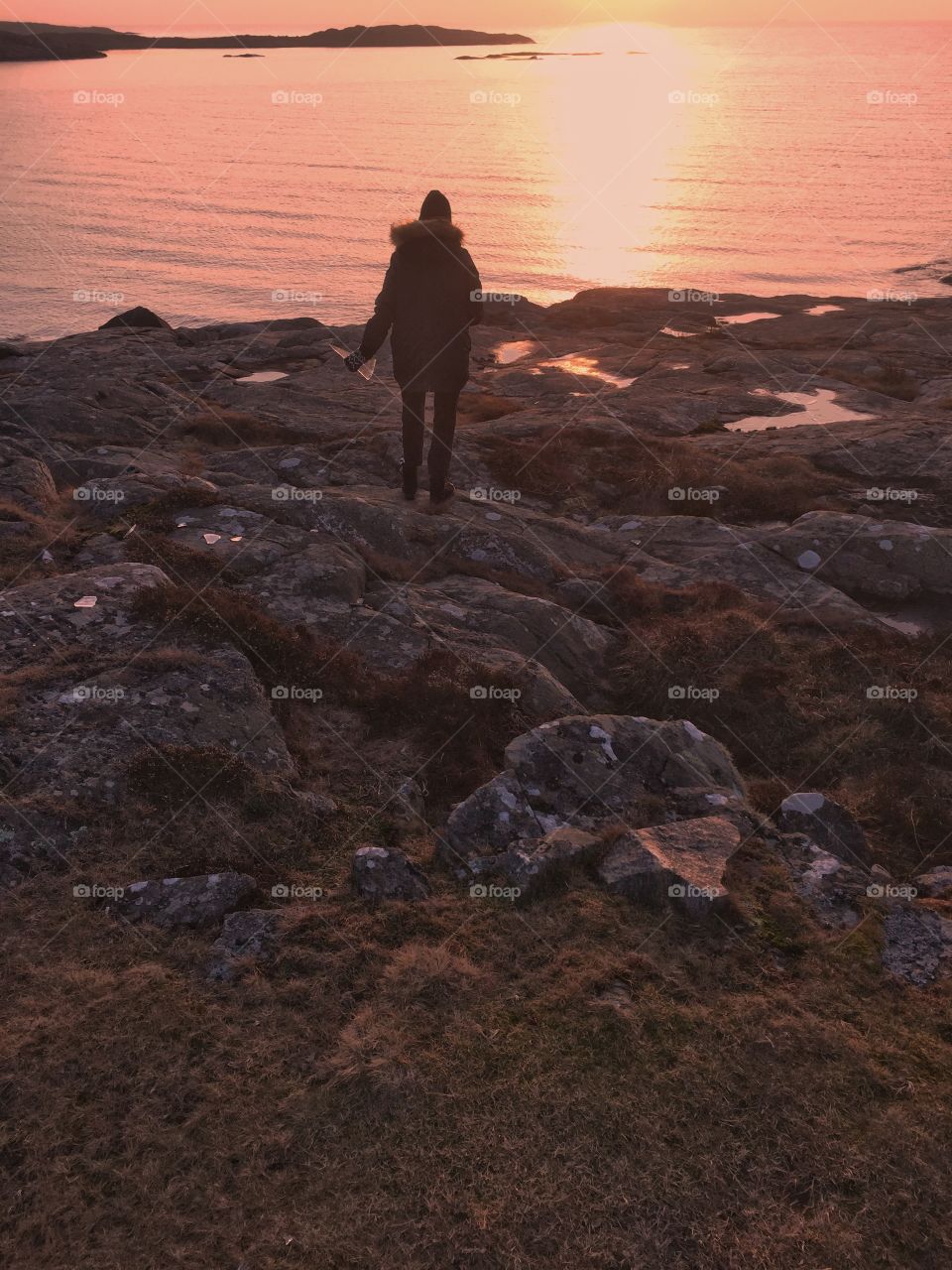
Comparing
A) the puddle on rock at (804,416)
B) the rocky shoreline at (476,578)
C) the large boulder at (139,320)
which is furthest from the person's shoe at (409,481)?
the large boulder at (139,320)

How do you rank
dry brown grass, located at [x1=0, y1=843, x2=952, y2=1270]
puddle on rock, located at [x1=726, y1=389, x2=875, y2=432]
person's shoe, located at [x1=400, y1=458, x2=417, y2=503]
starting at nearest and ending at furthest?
dry brown grass, located at [x1=0, y1=843, x2=952, y2=1270]
person's shoe, located at [x1=400, y1=458, x2=417, y2=503]
puddle on rock, located at [x1=726, y1=389, x2=875, y2=432]

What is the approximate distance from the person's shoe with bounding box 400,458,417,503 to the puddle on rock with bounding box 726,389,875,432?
49.4 ft

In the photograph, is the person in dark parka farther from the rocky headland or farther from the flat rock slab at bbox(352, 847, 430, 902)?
the flat rock slab at bbox(352, 847, 430, 902)

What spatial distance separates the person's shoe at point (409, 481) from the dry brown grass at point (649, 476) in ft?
17.3

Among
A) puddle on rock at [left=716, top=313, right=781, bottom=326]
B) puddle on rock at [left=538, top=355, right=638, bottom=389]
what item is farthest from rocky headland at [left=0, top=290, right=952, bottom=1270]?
puddle on rock at [left=716, top=313, right=781, bottom=326]

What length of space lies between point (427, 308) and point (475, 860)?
8.76 m

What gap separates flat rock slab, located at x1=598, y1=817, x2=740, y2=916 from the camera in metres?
6.95

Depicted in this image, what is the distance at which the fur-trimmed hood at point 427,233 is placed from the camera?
12.4 metres

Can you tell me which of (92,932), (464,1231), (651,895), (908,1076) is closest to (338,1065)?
(464,1231)

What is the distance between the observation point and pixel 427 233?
12438 millimetres

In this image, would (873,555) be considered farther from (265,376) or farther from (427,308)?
(265,376)

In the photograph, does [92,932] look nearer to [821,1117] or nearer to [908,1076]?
[821,1117]

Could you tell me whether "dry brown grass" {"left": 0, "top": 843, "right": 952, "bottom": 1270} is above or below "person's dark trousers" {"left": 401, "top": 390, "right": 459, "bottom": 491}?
below


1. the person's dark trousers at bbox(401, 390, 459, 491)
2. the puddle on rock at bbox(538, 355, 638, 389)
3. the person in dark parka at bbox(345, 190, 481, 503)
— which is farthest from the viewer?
the puddle on rock at bbox(538, 355, 638, 389)
